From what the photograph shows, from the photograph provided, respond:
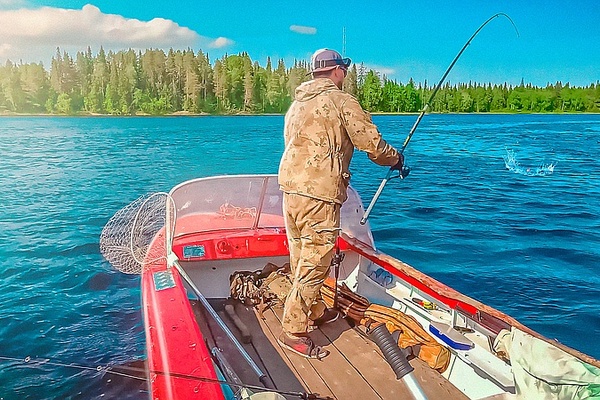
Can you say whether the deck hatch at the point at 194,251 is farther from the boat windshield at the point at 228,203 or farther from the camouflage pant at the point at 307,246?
the camouflage pant at the point at 307,246

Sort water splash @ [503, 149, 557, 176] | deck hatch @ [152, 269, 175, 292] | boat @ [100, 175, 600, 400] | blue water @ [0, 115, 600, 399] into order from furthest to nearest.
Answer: water splash @ [503, 149, 557, 176] → blue water @ [0, 115, 600, 399] → deck hatch @ [152, 269, 175, 292] → boat @ [100, 175, 600, 400]

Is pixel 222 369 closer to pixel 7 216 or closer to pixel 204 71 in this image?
pixel 7 216

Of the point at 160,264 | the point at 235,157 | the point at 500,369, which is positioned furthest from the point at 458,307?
the point at 235,157

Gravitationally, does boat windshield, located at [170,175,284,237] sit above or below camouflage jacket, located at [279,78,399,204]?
below

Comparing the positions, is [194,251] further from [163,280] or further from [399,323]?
[399,323]

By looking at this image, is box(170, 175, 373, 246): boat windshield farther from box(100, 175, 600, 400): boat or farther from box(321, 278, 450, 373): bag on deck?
box(321, 278, 450, 373): bag on deck

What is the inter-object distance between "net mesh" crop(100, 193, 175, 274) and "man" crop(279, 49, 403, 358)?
1559 mm

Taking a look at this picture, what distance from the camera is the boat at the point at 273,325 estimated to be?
7.93ft

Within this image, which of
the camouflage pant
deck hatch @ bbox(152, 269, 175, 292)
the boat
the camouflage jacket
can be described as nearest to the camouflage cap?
the camouflage jacket

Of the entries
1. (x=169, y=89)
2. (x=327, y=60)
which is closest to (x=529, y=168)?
(x=327, y=60)

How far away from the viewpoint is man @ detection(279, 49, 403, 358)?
3328 millimetres

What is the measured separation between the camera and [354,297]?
14.5ft

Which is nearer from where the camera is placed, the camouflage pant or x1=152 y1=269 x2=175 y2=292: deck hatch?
the camouflage pant

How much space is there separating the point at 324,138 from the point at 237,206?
2.03 m
